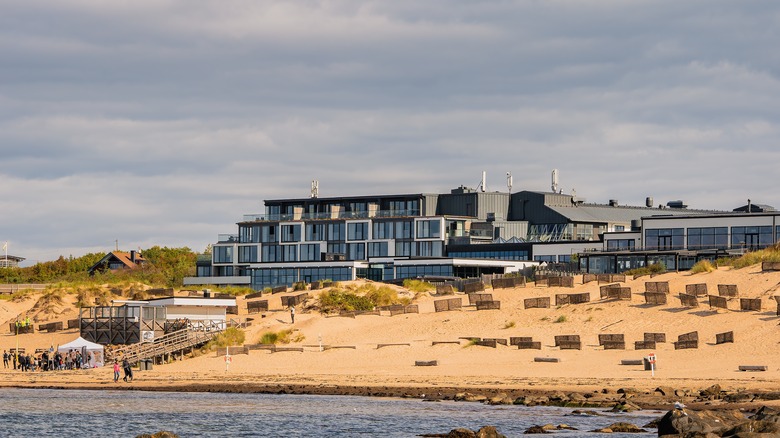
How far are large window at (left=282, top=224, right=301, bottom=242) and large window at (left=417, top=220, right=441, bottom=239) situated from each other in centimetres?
1598

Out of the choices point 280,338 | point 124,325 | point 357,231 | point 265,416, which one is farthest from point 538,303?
point 357,231

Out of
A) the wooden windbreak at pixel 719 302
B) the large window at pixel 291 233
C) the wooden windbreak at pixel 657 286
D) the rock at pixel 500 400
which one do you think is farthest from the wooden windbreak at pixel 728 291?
the large window at pixel 291 233

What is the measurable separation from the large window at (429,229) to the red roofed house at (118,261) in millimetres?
46828

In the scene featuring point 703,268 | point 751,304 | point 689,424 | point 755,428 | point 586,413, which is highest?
point 703,268

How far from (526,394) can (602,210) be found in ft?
339

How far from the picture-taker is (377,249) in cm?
14600

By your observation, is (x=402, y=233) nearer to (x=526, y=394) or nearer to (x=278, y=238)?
(x=278, y=238)

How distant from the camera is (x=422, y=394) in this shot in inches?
2275

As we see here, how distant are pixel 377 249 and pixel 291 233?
39.5 ft

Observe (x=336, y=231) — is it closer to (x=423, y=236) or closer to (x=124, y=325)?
(x=423, y=236)

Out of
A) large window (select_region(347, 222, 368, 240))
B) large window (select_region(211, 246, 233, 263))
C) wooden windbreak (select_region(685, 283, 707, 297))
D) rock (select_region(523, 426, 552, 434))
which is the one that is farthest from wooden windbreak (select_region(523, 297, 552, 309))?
large window (select_region(211, 246, 233, 263))

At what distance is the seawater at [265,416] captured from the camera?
45.3 m

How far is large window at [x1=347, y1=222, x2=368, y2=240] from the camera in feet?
483

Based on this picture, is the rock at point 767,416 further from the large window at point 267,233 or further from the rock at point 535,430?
the large window at point 267,233
